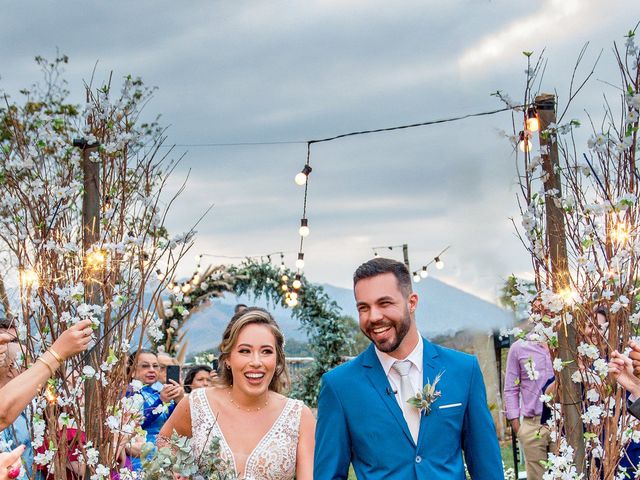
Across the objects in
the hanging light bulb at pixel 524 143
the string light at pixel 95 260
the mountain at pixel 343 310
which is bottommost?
the string light at pixel 95 260

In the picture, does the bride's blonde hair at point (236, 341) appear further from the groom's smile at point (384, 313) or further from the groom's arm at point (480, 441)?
the groom's arm at point (480, 441)

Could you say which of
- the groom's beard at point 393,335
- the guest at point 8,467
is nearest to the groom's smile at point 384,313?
the groom's beard at point 393,335

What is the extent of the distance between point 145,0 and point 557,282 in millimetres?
5189

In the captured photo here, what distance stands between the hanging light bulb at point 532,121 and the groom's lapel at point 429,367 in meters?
2.15

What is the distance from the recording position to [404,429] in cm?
351

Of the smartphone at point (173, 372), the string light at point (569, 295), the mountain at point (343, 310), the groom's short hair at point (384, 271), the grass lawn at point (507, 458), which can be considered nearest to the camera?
the groom's short hair at point (384, 271)

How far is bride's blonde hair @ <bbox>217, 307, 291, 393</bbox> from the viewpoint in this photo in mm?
4949

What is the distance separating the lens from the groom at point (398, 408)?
3504 mm

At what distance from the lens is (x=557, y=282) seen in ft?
16.8

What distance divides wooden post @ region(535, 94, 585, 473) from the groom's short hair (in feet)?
5.82

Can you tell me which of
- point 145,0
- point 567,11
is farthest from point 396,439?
point 145,0

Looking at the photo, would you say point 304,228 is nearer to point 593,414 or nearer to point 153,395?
point 153,395

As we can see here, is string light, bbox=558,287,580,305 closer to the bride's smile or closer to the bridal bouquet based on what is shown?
the bride's smile

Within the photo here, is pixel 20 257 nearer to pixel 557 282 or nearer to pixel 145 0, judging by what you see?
pixel 557 282
